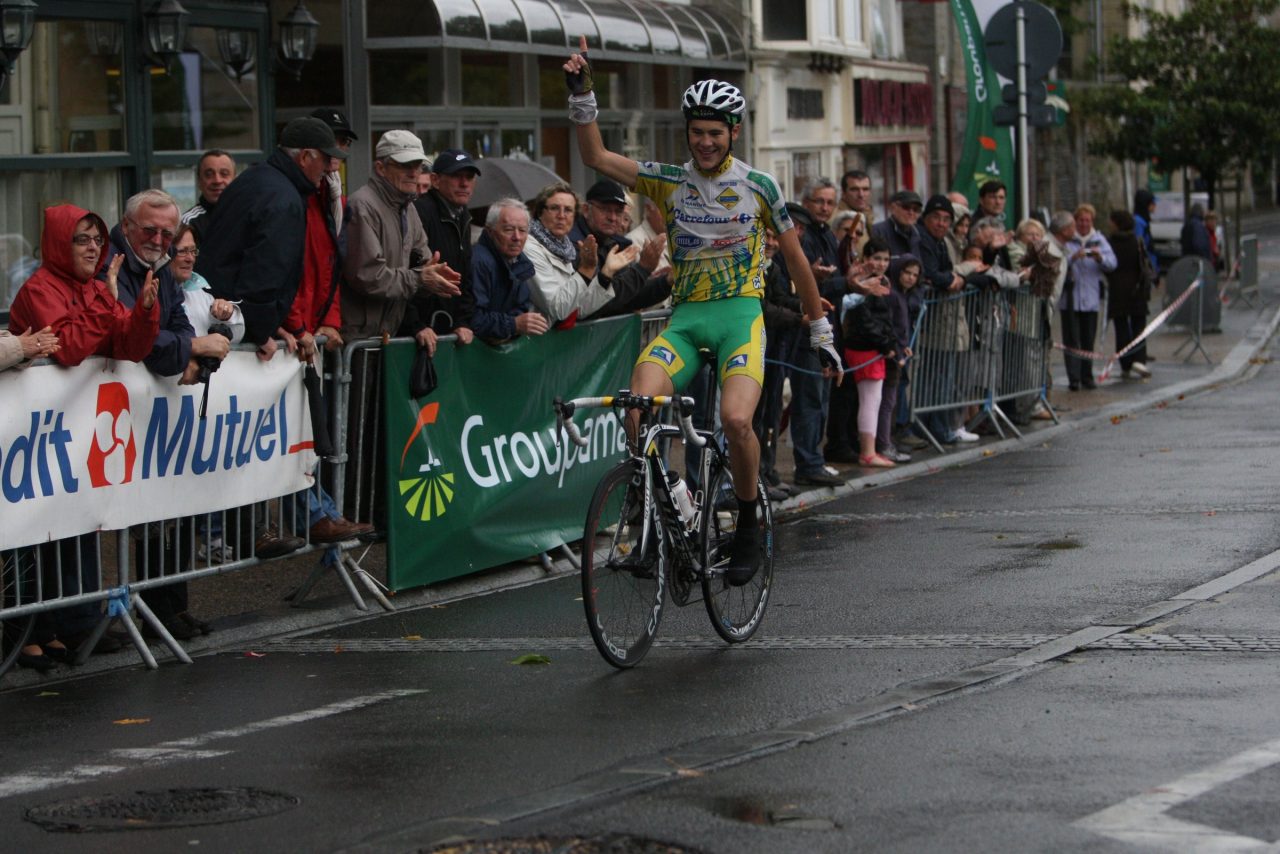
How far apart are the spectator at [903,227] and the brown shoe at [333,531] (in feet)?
22.9

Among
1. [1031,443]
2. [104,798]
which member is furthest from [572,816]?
[1031,443]

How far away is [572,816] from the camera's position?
573 centimetres

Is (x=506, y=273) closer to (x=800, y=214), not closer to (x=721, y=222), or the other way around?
(x=721, y=222)

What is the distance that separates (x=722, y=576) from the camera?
8.51 m

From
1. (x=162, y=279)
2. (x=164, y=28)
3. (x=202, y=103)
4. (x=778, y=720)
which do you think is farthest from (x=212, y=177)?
(x=202, y=103)

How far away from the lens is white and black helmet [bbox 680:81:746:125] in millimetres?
8547

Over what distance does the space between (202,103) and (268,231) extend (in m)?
7.84

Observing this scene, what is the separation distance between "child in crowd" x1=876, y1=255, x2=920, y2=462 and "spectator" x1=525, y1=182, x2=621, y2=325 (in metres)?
4.17

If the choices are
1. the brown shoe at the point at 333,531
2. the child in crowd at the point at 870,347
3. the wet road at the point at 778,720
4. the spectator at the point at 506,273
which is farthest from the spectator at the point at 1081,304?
the brown shoe at the point at 333,531

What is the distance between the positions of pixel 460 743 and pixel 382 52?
49.5 ft

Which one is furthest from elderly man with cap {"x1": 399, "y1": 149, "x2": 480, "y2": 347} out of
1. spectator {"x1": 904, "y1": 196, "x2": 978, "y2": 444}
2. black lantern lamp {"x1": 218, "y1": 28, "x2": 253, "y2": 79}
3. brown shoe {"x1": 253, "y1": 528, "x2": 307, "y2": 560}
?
black lantern lamp {"x1": 218, "y1": 28, "x2": 253, "y2": 79}

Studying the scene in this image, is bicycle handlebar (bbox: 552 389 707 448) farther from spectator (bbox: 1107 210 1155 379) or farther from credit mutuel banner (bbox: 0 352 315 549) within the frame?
spectator (bbox: 1107 210 1155 379)

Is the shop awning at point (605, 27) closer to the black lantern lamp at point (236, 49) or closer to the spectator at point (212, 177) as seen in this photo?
the black lantern lamp at point (236, 49)

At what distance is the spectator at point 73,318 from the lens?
8414mm
